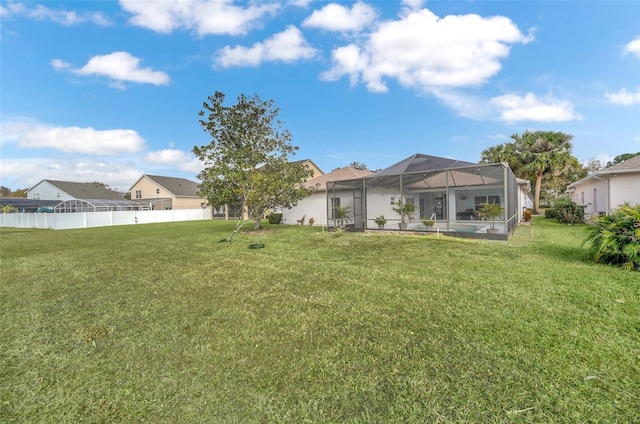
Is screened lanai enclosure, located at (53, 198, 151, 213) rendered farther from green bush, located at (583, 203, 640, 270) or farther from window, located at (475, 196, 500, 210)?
green bush, located at (583, 203, 640, 270)

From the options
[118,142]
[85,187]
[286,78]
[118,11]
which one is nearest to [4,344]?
[118,11]

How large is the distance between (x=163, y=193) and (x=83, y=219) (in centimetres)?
1237

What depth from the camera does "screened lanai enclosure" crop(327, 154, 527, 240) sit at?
1097 cm

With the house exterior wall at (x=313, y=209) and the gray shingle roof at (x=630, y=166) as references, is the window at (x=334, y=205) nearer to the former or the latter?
the house exterior wall at (x=313, y=209)

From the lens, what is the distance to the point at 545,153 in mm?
23375

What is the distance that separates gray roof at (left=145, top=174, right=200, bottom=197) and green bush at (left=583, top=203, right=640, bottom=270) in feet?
119

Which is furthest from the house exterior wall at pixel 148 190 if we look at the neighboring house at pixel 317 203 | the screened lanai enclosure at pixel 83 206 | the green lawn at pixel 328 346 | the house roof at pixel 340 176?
the green lawn at pixel 328 346

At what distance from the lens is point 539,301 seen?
391cm

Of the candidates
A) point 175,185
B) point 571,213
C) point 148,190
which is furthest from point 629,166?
point 148,190

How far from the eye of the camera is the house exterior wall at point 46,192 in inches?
1415

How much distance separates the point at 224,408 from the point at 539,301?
4194mm

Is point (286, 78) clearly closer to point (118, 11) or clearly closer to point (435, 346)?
point (118, 11)

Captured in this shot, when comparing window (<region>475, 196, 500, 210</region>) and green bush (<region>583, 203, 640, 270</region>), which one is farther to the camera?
window (<region>475, 196, 500, 210</region>)

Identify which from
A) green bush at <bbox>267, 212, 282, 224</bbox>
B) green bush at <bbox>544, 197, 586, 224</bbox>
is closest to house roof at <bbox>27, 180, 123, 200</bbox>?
green bush at <bbox>267, 212, 282, 224</bbox>
